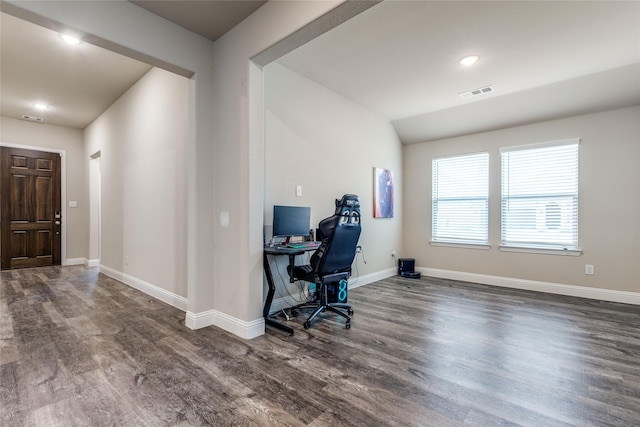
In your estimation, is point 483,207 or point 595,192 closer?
point 595,192

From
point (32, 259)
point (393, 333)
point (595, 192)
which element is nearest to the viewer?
point (393, 333)

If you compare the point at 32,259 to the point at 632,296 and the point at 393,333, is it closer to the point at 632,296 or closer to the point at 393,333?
the point at 393,333

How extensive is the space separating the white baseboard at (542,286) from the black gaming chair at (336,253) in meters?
2.65

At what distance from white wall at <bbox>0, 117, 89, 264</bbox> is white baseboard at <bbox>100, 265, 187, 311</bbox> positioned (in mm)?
1948

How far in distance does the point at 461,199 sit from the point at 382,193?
4.36 feet

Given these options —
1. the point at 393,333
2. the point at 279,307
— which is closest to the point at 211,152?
the point at 279,307

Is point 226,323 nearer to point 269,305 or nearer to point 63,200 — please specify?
point 269,305

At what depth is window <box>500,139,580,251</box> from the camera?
4.04 meters

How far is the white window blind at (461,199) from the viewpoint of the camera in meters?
4.73

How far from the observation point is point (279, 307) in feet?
10.7

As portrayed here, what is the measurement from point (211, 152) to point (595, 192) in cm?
469

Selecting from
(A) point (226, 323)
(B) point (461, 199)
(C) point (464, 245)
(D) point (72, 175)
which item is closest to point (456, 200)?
(B) point (461, 199)

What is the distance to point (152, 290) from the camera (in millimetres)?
3699

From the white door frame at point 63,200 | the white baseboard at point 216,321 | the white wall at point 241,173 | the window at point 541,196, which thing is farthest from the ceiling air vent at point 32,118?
the window at point 541,196
